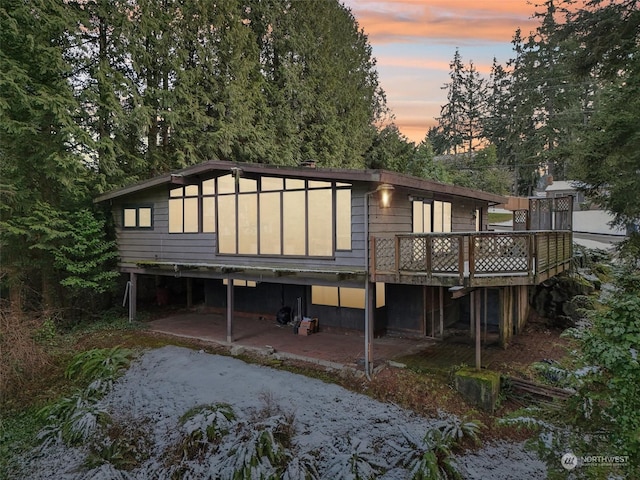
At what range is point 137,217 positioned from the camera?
42.0ft

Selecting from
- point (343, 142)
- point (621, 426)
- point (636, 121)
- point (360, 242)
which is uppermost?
point (343, 142)

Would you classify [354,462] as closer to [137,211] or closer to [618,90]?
[137,211]

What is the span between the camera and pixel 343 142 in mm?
23609

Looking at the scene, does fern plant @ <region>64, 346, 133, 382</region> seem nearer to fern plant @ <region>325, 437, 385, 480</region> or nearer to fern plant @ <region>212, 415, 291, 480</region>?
fern plant @ <region>212, 415, 291, 480</region>

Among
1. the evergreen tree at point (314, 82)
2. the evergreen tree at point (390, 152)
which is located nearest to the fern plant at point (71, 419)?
the evergreen tree at point (314, 82)

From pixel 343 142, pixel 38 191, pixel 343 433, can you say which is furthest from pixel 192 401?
pixel 343 142

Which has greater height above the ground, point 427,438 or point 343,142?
point 343,142

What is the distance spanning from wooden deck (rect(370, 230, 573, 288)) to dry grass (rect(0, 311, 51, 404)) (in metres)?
7.89

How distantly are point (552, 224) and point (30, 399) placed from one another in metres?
15.3

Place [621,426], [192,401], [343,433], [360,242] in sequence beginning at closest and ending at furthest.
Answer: [621,426] → [343,433] → [192,401] → [360,242]

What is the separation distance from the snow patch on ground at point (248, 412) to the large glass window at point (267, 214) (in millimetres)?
2985

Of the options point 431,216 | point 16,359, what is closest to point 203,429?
point 16,359

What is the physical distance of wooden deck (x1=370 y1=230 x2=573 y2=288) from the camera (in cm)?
732

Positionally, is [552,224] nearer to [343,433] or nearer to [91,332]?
[343,433]
